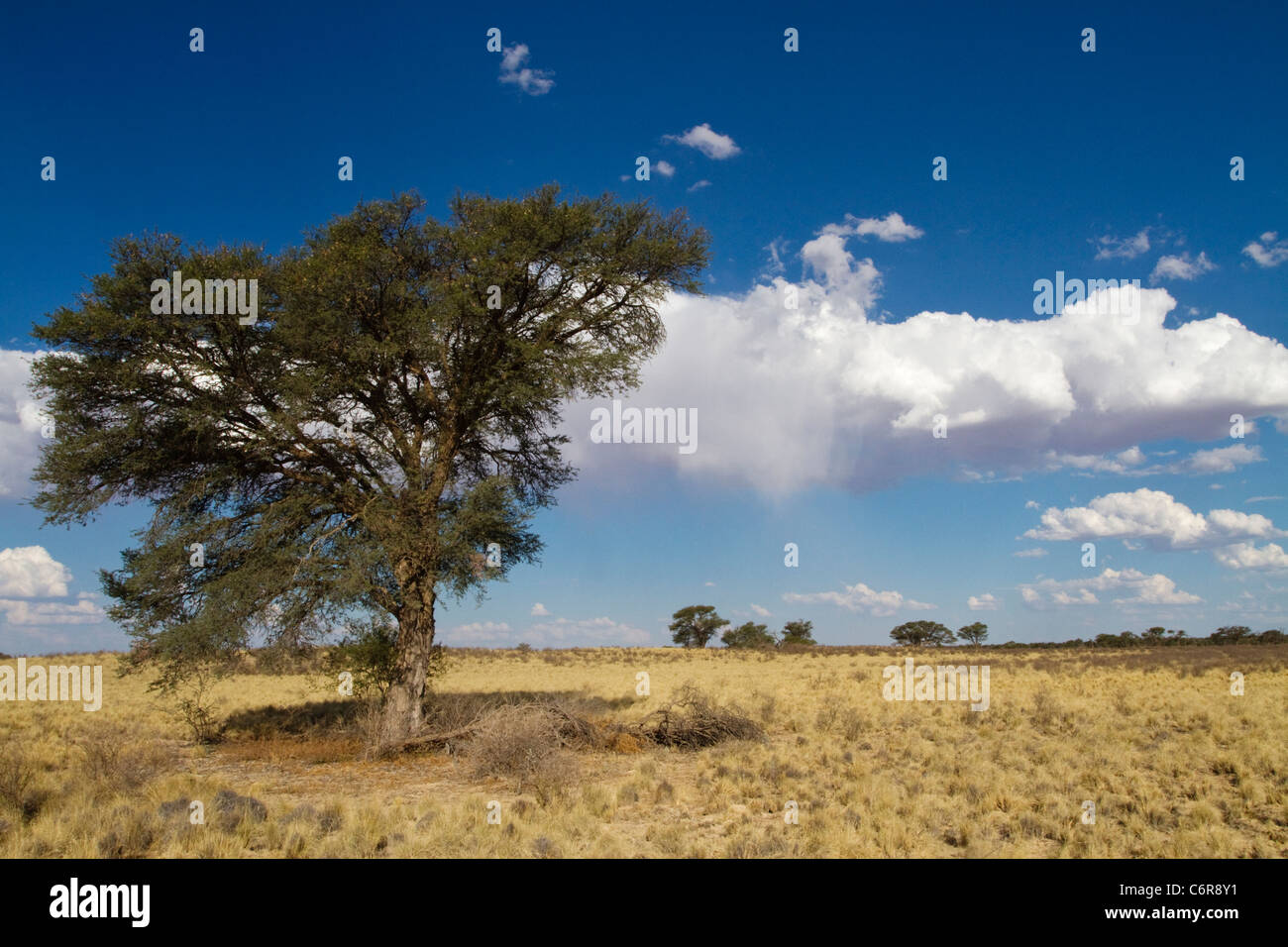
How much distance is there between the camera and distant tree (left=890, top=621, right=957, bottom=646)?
292 ft

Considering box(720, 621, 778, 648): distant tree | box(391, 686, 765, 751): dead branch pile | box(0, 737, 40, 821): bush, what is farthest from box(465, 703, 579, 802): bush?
box(720, 621, 778, 648): distant tree

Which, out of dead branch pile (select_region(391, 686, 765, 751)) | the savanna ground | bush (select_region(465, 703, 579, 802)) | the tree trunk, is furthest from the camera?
the tree trunk

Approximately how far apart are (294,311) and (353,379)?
1.66m

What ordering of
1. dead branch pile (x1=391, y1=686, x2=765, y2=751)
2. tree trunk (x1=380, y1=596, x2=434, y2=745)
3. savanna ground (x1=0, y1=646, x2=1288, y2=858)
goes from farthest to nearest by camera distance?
tree trunk (x1=380, y1=596, x2=434, y2=745)
dead branch pile (x1=391, y1=686, x2=765, y2=751)
savanna ground (x1=0, y1=646, x2=1288, y2=858)

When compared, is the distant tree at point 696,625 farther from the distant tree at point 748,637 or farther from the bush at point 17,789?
the bush at point 17,789

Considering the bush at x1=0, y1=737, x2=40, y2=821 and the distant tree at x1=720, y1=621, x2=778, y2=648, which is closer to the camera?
the bush at x1=0, y1=737, x2=40, y2=821

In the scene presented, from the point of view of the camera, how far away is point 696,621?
8825 centimetres

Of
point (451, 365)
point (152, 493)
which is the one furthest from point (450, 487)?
point (152, 493)

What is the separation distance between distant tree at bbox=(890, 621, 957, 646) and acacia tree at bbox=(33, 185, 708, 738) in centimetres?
8293

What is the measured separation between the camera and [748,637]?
83875 mm

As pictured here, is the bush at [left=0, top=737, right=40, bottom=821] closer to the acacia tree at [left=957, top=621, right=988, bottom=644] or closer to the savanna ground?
the savanna ground

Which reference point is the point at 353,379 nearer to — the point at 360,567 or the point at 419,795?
the point at 360,567

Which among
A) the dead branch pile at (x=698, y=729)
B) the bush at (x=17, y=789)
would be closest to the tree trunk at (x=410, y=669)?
the dead branch pile at (x=698, y=729)

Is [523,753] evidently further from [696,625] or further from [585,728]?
[696,625]
